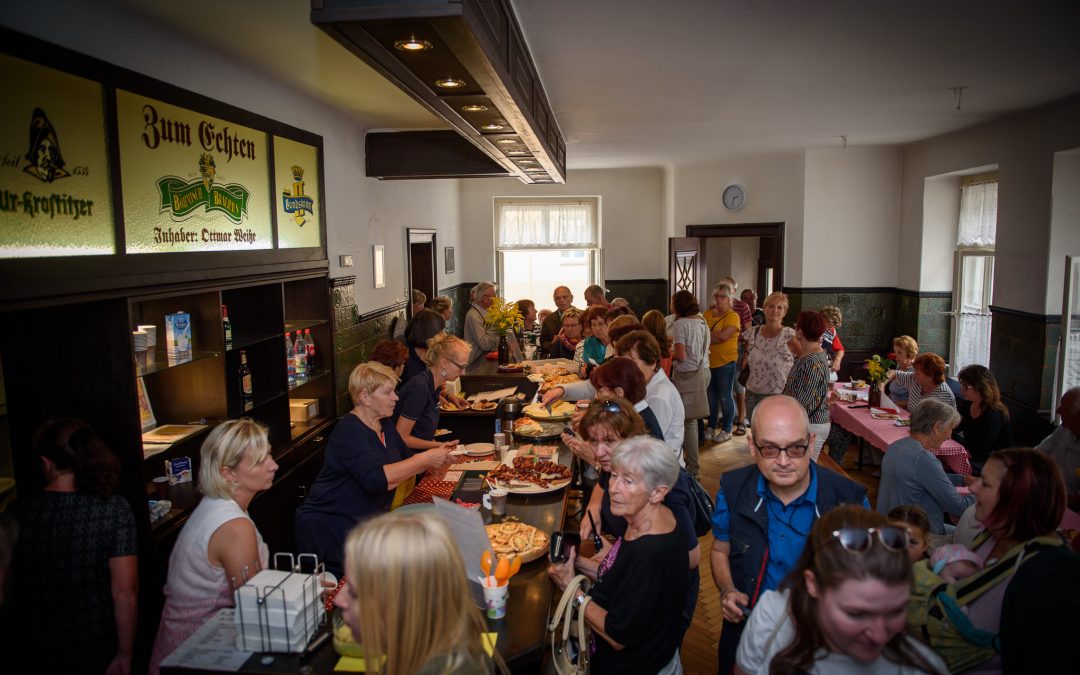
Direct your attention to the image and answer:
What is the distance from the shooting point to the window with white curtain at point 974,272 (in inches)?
299

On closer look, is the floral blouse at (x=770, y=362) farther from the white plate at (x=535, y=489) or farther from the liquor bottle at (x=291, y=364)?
the liquor bottle at (x=291, y=364)

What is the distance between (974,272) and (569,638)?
7.57 m

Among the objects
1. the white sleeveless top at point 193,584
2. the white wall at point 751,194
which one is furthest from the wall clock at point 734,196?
the white sleeveless top at point 193,584

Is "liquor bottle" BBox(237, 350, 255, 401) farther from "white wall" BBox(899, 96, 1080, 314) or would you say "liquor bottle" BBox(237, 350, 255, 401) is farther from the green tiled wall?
"white wall" BBox(899, 96, 1080, 314)

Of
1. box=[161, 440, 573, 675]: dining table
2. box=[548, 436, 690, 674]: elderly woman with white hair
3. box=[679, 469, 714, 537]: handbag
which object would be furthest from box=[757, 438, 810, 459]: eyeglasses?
box=[161, 440, 573, 675]: dining table

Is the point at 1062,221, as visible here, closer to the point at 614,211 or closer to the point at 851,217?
the point at 851,217

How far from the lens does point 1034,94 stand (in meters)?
5.43

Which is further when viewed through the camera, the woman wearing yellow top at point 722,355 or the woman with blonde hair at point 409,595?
the woman wearing yellow top at point 722,355

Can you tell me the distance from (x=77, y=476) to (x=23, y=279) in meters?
0.73

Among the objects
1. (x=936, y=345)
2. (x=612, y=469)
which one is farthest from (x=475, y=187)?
(x=612, y=469)

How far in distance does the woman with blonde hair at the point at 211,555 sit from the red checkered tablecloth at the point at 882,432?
3.60 m

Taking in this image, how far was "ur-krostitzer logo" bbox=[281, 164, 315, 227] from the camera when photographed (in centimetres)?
482

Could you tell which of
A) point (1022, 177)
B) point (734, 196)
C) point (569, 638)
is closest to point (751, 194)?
point (734, 196)

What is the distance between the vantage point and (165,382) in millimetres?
4059
